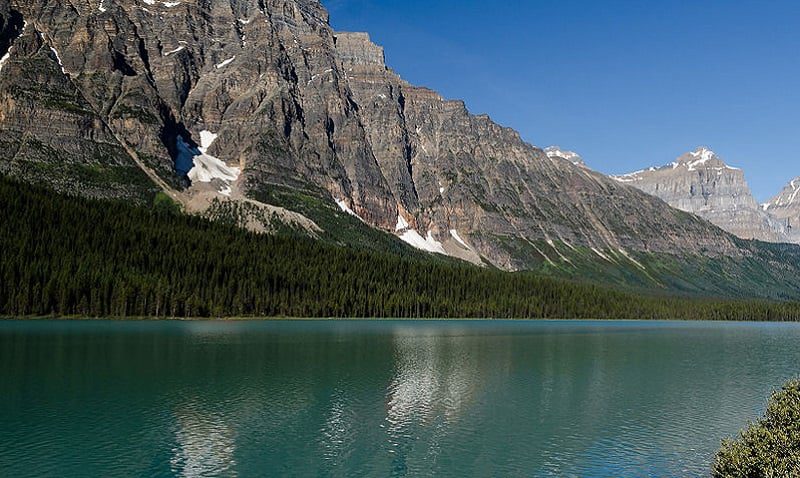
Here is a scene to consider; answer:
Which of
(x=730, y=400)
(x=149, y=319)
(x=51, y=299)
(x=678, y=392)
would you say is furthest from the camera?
(x=149, y=319)

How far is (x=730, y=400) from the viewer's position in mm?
62781

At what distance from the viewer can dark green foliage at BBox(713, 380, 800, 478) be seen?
2738cm

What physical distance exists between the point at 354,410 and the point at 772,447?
30.8 metres

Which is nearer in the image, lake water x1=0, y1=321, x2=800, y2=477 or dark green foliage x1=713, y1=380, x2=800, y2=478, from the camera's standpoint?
dark green foliage x1=713, y1=380, x2=800, y2=478

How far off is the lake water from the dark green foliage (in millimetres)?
7029

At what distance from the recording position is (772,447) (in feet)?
94.5

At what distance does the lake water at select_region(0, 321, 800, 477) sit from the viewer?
37.9 metres

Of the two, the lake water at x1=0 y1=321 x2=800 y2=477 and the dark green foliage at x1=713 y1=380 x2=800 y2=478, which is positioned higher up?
the dark green foliage at x1=713 y1=380 x2=800 y2=478

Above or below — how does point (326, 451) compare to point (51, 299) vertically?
below

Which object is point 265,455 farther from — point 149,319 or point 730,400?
point 149,319

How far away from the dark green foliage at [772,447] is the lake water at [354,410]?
7.03m

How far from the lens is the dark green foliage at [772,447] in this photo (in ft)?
89.8

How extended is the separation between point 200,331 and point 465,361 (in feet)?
193

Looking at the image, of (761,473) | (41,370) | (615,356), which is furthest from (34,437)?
(615,356)
